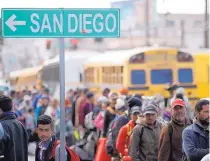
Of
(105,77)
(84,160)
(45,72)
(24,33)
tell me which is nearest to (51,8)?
(24,33)

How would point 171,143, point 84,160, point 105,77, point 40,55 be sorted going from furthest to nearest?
point 40,55 → point 105,77 → point 84,160 → point 171,143

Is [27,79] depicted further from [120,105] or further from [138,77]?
[120,105]

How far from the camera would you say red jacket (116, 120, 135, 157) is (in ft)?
38.8

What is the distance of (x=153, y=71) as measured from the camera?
1094 inches

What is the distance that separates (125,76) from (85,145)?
427 inches

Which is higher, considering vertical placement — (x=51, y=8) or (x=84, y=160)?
(x=51, y=8)

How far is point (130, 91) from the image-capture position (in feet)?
87.9

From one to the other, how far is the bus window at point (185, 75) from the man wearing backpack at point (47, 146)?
773 inches

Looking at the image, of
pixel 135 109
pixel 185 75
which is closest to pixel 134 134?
pixel 135 109

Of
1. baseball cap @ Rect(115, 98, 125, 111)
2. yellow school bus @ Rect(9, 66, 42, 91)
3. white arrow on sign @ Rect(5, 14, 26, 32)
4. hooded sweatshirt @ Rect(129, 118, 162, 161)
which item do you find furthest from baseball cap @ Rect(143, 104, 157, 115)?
yellow school bus @ Rect(9, 66, 42, 91)

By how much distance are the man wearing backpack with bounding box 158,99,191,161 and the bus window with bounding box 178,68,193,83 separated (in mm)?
18456

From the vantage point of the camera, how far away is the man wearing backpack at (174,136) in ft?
32.3

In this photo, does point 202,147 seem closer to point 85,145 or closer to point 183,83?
point 85,145

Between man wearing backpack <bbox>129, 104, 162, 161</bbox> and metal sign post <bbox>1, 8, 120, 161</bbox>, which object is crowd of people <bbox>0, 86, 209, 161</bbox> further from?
metal sign post <bbox>1, 8, 120, 161</bbox>
